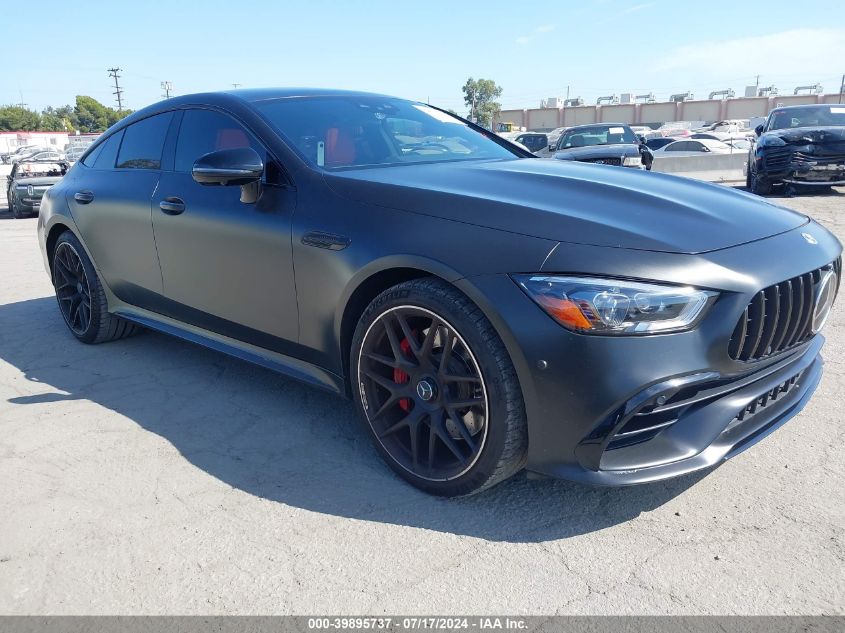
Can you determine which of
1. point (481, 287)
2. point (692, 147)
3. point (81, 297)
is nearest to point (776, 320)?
point (481, 287)

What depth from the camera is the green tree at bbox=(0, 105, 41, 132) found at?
9806cm

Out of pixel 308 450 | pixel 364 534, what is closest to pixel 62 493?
pixel 308 450

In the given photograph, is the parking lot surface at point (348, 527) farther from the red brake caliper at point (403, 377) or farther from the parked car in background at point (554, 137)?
the parked car in background at point (554, 137)

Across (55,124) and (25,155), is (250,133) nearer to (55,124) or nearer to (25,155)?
(25,155)

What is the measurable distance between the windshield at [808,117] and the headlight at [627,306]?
1139 cm

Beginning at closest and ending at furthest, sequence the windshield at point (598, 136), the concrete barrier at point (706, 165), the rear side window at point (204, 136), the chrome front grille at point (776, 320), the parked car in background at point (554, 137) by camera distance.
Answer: the chrome front grille at point (776, 320), the rear side window at point (204, 136), the windshield at point (598, 136), the parked car in background at point (554, 137), the concrete barrier at point (706, 165)

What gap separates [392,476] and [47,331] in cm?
360

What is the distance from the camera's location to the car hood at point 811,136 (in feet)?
34.8

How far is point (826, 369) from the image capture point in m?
3.76

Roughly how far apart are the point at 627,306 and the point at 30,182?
15.8m

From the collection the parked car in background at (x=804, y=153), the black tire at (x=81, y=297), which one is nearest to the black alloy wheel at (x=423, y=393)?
the black tire at (x=81, y=297)

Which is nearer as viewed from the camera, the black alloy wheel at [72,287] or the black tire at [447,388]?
the black tire at [447,388]

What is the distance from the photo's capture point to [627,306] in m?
2.09

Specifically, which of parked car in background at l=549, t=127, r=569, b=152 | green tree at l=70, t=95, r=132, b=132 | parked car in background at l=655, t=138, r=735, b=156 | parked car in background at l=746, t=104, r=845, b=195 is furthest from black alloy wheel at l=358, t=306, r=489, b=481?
green tree at l=70, t=95, r=132, b=132
